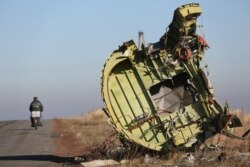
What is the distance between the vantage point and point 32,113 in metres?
36.7

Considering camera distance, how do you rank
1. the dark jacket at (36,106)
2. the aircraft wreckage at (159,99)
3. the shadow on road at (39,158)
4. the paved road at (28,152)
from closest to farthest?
the aircraft wreckage at (159,99) < the paved road at (28,152) < the shadow on road at (39,158) < the dark jacket at (36,106)

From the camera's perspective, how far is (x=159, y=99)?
17375 millimetres

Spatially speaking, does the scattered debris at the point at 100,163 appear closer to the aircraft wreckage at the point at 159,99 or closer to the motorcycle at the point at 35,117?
the aircraft wreckage at the point at 159,99

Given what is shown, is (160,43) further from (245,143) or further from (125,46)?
(245,143)

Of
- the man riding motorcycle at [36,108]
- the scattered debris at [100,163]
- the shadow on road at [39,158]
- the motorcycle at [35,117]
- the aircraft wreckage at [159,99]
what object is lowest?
the scattered debris at [100,163]

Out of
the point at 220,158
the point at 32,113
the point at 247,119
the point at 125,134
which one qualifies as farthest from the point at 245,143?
the point at 32,113

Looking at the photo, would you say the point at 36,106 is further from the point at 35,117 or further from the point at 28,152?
the point at 28,152

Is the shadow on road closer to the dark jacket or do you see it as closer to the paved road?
the paved road

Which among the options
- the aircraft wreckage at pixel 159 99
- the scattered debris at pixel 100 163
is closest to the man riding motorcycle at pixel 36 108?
the aircraft wreckage at pixel 159 99

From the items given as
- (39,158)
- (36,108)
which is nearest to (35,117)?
(36,108)

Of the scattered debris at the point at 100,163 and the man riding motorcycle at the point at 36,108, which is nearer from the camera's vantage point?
the scattered debris at the point at 100,163

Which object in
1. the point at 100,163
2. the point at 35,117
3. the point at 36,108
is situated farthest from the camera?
the point at 35,117

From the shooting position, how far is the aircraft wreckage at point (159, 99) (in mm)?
16453

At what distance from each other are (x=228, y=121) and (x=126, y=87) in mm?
3017
